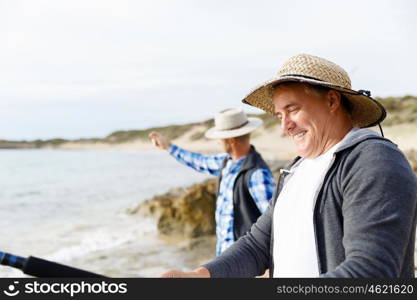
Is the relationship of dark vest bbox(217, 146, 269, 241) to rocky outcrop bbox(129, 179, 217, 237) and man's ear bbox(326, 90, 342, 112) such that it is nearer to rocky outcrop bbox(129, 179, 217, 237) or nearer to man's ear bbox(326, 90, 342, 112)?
man's ear bbox(326, 90, 342, 112)

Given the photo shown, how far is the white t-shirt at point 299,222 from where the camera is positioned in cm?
192

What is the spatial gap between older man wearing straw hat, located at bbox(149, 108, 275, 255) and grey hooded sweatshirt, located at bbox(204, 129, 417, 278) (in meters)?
2.09

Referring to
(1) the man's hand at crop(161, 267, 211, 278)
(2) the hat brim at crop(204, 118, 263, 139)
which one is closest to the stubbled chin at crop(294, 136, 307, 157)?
(1) the man's hand at crop(161, 267, 211, 278)

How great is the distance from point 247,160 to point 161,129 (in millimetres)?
62031

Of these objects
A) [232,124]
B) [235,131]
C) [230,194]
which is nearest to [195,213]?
[232,124]

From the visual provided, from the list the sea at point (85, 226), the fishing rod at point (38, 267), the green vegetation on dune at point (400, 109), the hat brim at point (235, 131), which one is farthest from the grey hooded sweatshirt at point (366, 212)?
the green vegetation on dune at point (400, 109)

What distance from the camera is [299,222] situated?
1.96 meters

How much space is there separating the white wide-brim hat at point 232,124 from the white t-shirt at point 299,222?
2378mm

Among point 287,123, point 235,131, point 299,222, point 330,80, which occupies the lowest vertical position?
point 299,222

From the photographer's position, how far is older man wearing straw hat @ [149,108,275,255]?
13.2 feet

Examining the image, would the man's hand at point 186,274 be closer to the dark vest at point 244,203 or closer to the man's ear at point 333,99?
the man's ear at point 333,99

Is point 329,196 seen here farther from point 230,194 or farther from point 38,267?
point 230,194

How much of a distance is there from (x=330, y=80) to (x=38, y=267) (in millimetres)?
1196

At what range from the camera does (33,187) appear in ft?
99.6
